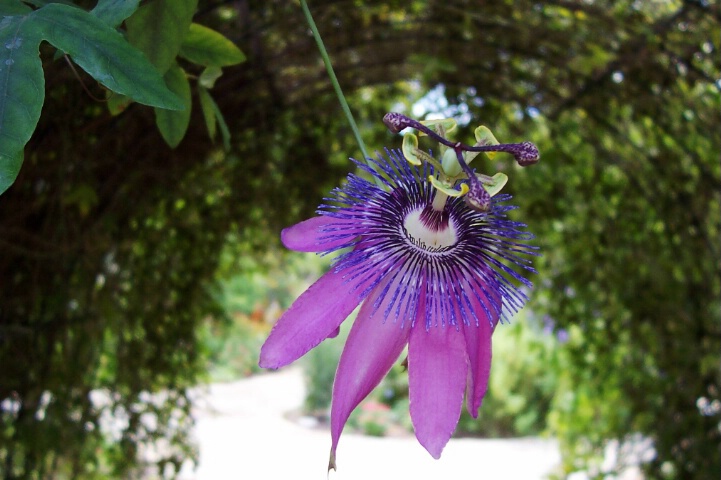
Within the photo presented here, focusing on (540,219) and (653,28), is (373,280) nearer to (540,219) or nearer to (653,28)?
(653,28)

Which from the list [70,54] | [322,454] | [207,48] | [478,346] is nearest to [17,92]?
[70,54]

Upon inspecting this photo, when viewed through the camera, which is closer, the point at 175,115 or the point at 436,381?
the point at 436,381

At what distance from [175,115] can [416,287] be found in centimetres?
37

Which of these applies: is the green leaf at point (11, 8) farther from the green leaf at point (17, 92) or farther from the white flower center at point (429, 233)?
the white flower center at point (429, 233)

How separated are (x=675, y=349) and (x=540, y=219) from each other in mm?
614

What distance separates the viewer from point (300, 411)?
7312 mm

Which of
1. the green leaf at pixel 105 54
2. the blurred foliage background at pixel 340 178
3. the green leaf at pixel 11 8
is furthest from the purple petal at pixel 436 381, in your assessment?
the blurred foliage background at pixel 340 178

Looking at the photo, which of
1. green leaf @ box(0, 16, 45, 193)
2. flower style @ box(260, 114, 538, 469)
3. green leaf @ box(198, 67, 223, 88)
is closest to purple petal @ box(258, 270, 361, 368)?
flower style @ box(260, 114, 538, 469)

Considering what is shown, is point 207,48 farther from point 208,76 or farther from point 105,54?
point 105,54

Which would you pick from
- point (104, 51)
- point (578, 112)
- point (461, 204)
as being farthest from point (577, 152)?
point (104, 51)

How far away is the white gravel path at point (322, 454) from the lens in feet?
16.4

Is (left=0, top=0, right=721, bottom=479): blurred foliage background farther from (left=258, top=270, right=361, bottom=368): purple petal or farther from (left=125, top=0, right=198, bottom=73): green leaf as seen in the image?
(left=258, top=270, right=361, bottom=368): purple petal

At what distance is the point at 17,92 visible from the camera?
1.68ft

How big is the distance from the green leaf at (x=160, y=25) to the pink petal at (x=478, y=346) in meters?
0.36
